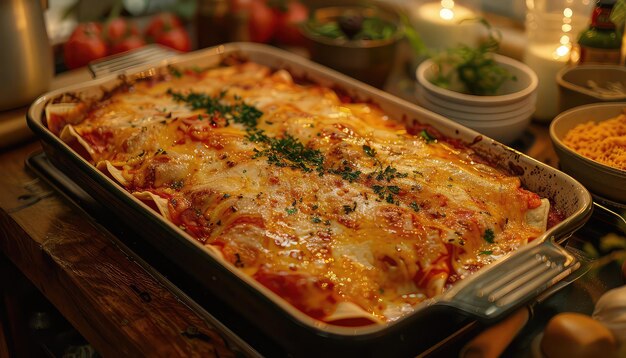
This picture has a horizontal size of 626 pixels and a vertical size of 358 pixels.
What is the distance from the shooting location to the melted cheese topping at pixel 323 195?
4.14ft

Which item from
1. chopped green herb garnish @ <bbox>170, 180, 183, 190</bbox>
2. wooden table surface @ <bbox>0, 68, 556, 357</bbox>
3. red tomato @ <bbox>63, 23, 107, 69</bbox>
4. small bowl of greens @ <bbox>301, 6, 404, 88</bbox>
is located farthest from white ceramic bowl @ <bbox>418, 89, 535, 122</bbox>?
red tomato @ <bbox>63, 23, 107, 69</bbox>

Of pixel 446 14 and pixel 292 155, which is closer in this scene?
pixel 292 155

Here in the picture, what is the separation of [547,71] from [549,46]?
0.10 m

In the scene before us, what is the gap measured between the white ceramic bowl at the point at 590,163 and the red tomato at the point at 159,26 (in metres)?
1.67

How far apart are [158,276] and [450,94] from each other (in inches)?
39.6

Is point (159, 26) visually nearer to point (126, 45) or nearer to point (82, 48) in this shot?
point (126, 45)

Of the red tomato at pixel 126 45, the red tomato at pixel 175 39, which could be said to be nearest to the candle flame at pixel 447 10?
the red tomato at pixel 175 39

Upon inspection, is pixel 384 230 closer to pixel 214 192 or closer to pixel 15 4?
pixel 214 192

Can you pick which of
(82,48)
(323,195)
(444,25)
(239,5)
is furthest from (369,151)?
(82,48)

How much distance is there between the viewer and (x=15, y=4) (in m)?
1.87

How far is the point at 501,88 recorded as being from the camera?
82.1 inches

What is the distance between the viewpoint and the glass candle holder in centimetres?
210

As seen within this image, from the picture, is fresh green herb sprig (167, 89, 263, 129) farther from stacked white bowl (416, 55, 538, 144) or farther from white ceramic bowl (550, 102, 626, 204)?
white ceramic bowl (550, 102, 626, 204)

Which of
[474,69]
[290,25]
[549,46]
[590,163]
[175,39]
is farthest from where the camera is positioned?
[290,25]
